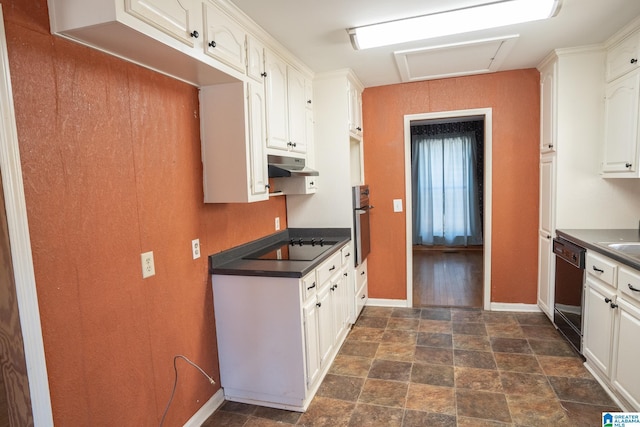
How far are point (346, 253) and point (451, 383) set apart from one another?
1280mm

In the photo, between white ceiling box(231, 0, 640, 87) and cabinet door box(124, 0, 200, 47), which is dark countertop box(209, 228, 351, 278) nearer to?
cabinet door box(124, 0, 200, 47)

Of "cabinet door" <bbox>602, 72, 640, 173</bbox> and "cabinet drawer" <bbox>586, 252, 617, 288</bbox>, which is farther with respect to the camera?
"cabinet door" <bbox>602, 72, 640, 173</bbox>

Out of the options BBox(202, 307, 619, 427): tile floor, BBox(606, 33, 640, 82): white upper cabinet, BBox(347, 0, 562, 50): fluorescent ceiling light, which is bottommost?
BBox(202, 307, 619, 427): tile floor

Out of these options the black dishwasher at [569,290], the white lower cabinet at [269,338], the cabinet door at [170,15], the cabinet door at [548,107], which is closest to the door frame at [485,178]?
the cabinet door at [548,107]

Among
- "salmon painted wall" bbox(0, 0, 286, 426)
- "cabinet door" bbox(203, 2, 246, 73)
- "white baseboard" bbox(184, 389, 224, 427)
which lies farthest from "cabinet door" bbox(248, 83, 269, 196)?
"white baseboard" bbox(184, 389, 224, 427)

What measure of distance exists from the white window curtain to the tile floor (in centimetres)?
336

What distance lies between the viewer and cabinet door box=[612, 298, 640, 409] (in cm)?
196

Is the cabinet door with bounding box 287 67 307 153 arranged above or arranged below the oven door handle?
above

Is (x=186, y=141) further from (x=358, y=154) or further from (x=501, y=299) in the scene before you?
(x=501, y=299)

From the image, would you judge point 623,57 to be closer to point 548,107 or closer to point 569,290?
point 548,107

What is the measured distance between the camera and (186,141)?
2104 mm

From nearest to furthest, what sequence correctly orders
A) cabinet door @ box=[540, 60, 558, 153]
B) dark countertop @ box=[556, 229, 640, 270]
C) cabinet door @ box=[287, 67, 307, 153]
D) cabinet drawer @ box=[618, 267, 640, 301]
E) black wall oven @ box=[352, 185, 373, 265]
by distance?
cabinet drawer @ box=[618, 267, 640, 301] < dark countertop @ box=[556, 229, 640, 270] < cabinet door @ box=[287, 67, 307, 153] < cabinet door @ box=[540, 60, 558, 153] < black wall oven @ box=[352, 185, 373, 265]

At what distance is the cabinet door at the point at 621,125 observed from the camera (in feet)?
8.35

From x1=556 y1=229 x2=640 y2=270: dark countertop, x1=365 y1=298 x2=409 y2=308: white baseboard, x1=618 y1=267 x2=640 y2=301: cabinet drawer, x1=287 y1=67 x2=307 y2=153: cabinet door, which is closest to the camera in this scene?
x1=618 y1=267 x2=640 y2=301: cabinet drawer
